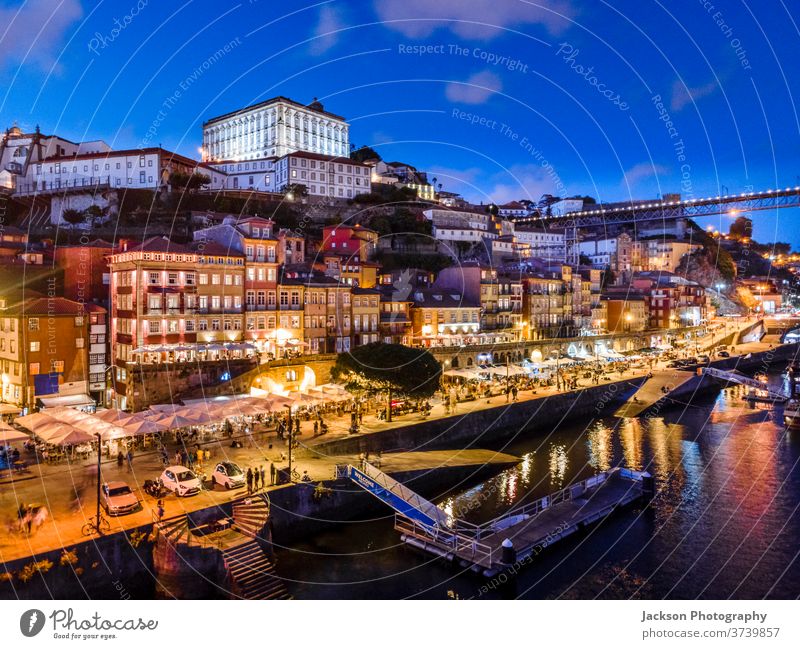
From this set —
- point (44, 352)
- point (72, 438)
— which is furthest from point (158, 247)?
point (72, 438)

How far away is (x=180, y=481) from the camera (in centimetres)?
2058

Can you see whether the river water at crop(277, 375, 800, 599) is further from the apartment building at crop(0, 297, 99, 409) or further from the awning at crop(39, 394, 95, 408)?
the apartment building at crop(0, 297, 99, 409)

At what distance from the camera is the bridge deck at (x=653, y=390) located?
46.3 m

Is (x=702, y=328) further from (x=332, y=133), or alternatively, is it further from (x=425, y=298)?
(x=332, y=133)

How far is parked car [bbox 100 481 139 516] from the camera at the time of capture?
59.6ft

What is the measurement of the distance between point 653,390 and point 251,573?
4139 centimetres

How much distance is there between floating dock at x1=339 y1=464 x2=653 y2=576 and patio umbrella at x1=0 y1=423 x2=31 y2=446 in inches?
491

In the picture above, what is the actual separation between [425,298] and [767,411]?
29379mm

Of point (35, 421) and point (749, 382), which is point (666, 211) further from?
point (35, 421)

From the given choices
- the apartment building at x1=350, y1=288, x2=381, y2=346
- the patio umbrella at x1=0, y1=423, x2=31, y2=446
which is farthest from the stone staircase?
the apartment building at x1=350, y1=288, x2=381, y2=346

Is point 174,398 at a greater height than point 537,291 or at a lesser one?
lesser

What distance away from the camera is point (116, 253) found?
39500 millimetres

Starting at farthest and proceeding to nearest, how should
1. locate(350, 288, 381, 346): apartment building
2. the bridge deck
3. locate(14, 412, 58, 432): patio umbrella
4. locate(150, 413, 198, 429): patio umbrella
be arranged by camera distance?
locate(350, 288, 381, 346): apartment building, the bridge deck, locate(150, 413, 198, 429): patio umbrella, locate(14, 412, 58, 432): patio umbrella
